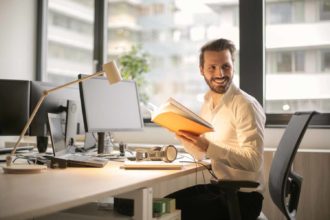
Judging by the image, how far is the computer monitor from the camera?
2447 mm

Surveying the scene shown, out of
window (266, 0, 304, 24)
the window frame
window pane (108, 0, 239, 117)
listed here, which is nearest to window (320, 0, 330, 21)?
window (266, 0, 304, 24)

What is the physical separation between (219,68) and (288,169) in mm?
828

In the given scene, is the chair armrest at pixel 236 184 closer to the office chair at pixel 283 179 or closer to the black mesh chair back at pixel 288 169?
the office chair at pixel 283 179

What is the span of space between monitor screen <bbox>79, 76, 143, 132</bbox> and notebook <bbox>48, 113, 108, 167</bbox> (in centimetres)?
15

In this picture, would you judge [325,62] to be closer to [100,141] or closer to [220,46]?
[220,46]

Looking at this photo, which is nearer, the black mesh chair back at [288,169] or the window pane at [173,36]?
the black mesh chair back at [288,169]

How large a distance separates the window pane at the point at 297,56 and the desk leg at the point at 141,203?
1945 millimetres

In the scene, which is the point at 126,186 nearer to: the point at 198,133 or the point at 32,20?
the point at 198,133

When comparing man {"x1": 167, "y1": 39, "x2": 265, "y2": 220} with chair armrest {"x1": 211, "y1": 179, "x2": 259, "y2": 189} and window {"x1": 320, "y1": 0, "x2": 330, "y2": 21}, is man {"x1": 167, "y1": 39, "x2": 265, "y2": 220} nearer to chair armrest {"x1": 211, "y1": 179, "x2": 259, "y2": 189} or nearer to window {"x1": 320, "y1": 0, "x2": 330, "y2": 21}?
chair armrest {"x1": 211, "y1": 179, "x2": 259, "y2": 189}

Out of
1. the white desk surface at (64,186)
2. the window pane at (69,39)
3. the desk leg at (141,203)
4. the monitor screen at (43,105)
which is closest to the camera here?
the white desk surface at (64,186)

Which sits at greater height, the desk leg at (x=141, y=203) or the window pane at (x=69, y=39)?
the window pane at (x=69, y=39)

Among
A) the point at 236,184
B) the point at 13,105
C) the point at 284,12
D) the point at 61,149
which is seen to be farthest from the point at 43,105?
the point at 284,12

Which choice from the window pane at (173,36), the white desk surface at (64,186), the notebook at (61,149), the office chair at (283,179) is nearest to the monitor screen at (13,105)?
the notebook at (61,149)

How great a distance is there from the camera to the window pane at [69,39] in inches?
171
